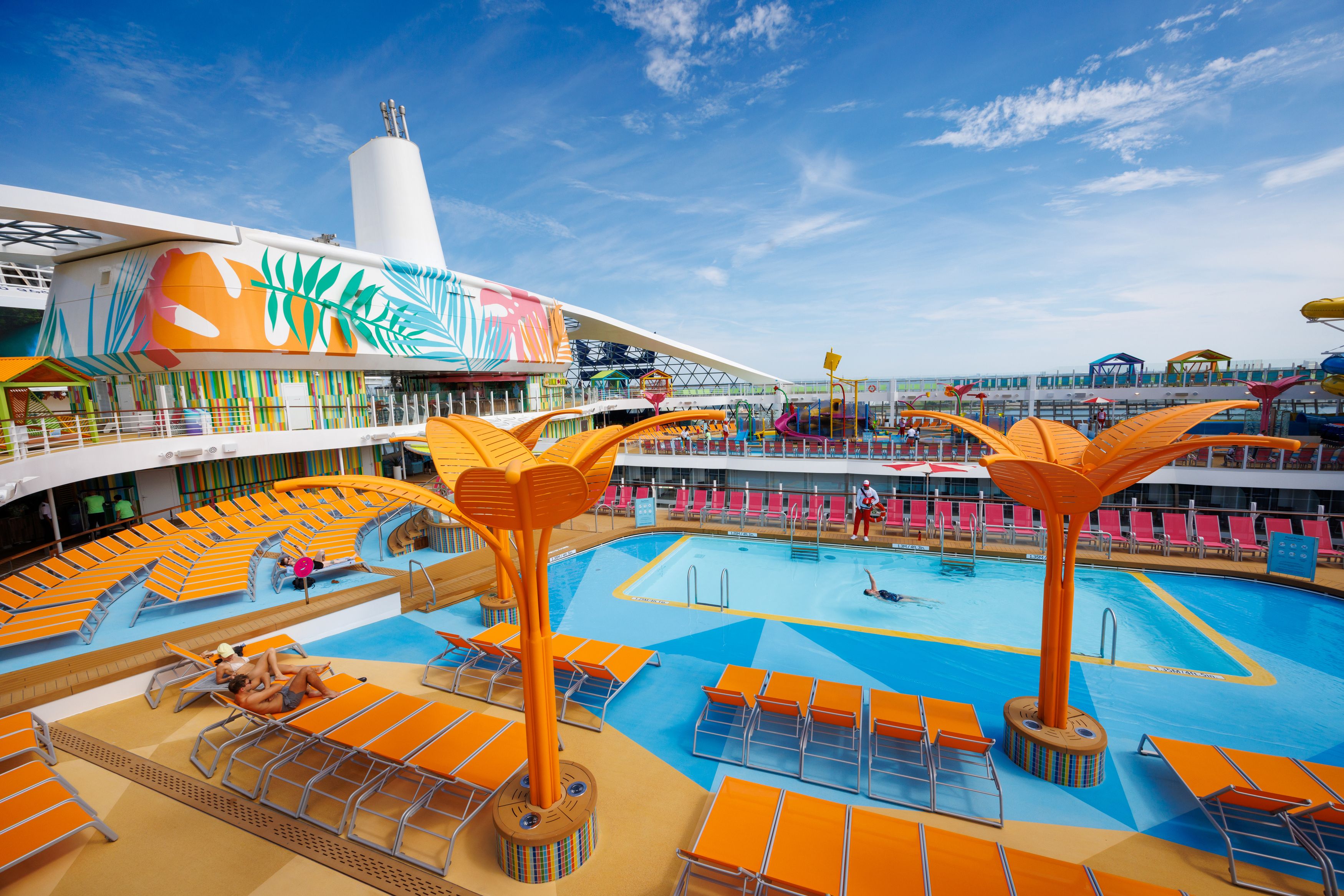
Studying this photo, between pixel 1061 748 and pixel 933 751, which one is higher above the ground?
pixel 1061 748

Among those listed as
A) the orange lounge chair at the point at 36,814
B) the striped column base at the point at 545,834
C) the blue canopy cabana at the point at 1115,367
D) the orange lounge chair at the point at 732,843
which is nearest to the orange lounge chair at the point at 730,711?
the orange lounge chair at the point at 732,843

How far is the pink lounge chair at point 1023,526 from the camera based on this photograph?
11805 mm

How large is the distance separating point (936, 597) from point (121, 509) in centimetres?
1897

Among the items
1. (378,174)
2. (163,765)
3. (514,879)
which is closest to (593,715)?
(514,879)

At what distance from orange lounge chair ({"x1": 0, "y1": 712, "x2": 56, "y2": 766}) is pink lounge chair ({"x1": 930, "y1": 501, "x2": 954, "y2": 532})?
1415cm

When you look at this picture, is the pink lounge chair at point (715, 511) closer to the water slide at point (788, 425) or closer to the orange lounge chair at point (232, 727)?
the water slide at point (788, 425)

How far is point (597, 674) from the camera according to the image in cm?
607

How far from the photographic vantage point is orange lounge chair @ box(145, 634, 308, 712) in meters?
6.12

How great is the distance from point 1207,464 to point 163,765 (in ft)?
67.7

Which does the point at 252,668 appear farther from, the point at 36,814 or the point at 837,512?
the point at 837,512

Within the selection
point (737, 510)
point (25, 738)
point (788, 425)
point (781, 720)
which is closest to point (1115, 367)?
point (788, 425)

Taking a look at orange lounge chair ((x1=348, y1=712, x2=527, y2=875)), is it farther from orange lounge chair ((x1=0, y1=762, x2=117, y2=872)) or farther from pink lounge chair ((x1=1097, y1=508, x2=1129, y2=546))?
pink lounge chair ((x1=1097, y1=508, x2=1129, y2=546))

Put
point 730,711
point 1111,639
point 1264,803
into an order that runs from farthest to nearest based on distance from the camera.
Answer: point 1111,639 < point 730,711 < point 1264,803

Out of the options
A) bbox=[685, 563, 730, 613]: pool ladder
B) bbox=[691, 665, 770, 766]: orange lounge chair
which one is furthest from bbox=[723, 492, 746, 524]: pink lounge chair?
bbox=[691, 665, 770, 766]: orange lounge chair
